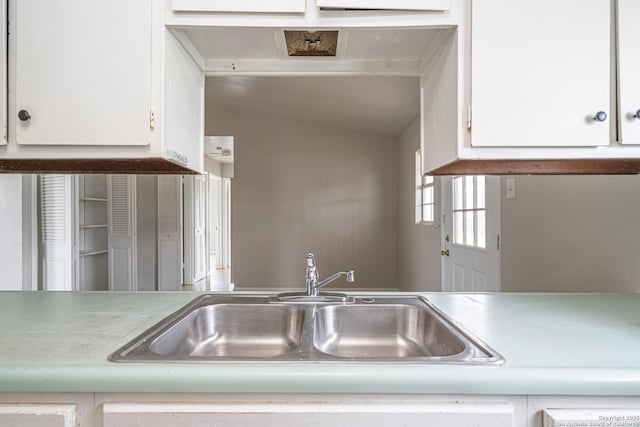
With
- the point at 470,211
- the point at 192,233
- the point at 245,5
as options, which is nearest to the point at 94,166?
the point at 245,5

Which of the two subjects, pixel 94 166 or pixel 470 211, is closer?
pixel 94 166

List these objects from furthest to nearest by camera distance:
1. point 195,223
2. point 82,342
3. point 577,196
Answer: point 195,223 < point 577,196 < point 82,342

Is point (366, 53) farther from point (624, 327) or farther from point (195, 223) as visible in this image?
point (195, 223)

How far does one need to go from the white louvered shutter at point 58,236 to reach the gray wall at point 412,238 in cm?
336

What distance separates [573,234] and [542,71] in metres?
0.86

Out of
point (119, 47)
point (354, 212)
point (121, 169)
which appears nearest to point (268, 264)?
point (354, 212)

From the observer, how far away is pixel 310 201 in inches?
215

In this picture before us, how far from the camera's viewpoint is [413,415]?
0.70 metres

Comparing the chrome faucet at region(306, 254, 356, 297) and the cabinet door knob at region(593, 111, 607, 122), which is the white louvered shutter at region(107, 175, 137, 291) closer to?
the chrome faucet at region(306, 254, 356, 297)

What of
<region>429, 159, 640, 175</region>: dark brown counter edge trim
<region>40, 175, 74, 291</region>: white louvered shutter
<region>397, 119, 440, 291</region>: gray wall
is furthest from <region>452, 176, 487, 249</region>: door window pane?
<region>40, 175, 74, 291</region>: white louvered shutter

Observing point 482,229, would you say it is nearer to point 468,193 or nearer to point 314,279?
point 468,193

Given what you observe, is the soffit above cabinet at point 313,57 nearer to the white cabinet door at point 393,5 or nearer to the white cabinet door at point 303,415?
the white cabinet door at point 393,5

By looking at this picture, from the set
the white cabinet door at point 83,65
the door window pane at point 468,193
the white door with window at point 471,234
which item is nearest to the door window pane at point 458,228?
the white door with window at point 471,234

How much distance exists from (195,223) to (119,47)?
18.3 feet
